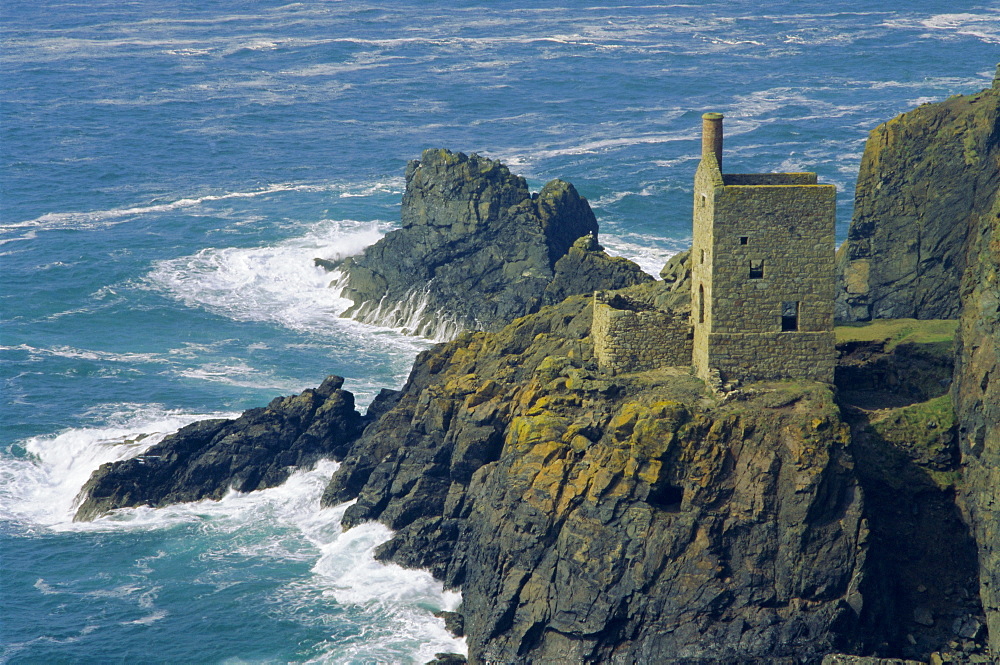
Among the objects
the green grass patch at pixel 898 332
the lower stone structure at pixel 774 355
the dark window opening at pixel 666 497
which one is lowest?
the dark window opening at pixel 666 497

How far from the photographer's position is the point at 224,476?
271 feet

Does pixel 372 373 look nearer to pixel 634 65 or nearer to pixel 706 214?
pixel 706 214

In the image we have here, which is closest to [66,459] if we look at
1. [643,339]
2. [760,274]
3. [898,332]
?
[643,339]

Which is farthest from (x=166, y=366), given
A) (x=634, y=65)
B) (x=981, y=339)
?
(x=634, y=65)

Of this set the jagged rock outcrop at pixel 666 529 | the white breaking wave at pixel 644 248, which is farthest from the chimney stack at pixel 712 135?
the white breaking wave at pixel 644 248

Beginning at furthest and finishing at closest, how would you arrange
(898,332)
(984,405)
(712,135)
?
(898,332) < (712,135) < (984,405)

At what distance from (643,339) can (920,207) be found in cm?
3104

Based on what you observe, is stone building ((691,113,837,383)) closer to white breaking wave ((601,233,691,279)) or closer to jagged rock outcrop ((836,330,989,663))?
jagged rock outcrop ((836,330,989,663))

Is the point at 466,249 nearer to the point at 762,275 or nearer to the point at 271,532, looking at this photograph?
the point at 271,532

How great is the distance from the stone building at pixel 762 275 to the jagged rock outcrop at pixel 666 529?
4.42 feet

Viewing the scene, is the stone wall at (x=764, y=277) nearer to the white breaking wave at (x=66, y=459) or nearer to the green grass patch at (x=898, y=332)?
the green grass patch at (x=898, y=332)

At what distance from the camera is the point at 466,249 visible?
110 metres

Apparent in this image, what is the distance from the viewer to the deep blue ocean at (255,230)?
72.1 m

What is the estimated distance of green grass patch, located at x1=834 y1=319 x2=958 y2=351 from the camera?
71375 mm
